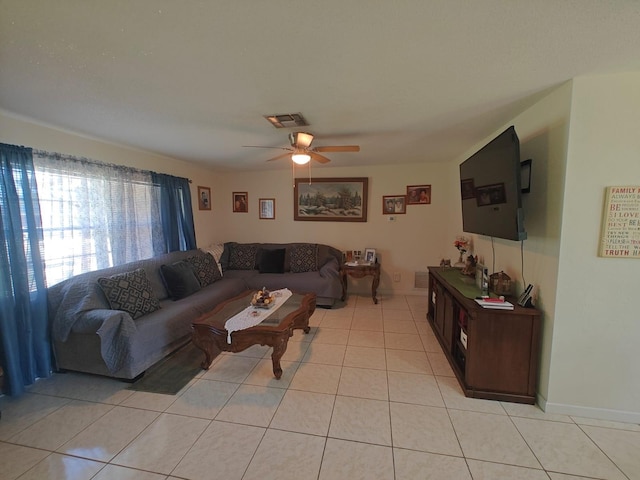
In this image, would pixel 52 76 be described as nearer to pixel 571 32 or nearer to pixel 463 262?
pixel 571 32

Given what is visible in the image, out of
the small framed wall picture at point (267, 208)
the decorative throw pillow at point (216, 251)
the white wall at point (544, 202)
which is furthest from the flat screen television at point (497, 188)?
the decorative throw pillow at point (216, 251)

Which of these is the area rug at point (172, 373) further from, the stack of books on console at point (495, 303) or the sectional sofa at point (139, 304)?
the stack of books on console at point (495, 303)

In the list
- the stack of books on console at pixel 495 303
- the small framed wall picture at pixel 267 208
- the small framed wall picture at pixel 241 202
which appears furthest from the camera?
the small framed wall picture at pixel 241 202

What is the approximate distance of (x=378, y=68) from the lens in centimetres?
151

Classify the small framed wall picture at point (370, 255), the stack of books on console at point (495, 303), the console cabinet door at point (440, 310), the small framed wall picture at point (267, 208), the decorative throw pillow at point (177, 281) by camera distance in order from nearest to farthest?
the stack of books on console at point (495, 303) → the console cabinet door at point (440, 310) → the decorative throw pillow at point (177, 281) → the small framed wall picture at point (370, 255) → the small framed wall picture at point (267, 208)

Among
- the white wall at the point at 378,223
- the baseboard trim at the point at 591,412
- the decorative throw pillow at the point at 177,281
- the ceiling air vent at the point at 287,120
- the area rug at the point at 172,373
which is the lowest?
the area rug at the point at 172,373

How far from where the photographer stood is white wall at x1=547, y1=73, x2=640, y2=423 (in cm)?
165

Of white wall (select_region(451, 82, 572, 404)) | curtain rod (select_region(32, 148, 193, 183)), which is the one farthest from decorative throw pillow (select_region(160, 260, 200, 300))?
white wall (select_region(451, 82, 572, 404))

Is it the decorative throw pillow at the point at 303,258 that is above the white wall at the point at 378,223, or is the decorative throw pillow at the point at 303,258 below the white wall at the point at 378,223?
below

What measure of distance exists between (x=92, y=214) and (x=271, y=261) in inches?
92.4

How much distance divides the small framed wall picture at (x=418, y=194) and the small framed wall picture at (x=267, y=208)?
2.43m

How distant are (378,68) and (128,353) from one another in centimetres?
280

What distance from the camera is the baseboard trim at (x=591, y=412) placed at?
1.82m

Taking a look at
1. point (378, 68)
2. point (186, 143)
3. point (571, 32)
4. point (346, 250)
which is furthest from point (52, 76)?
point (346, 250)
